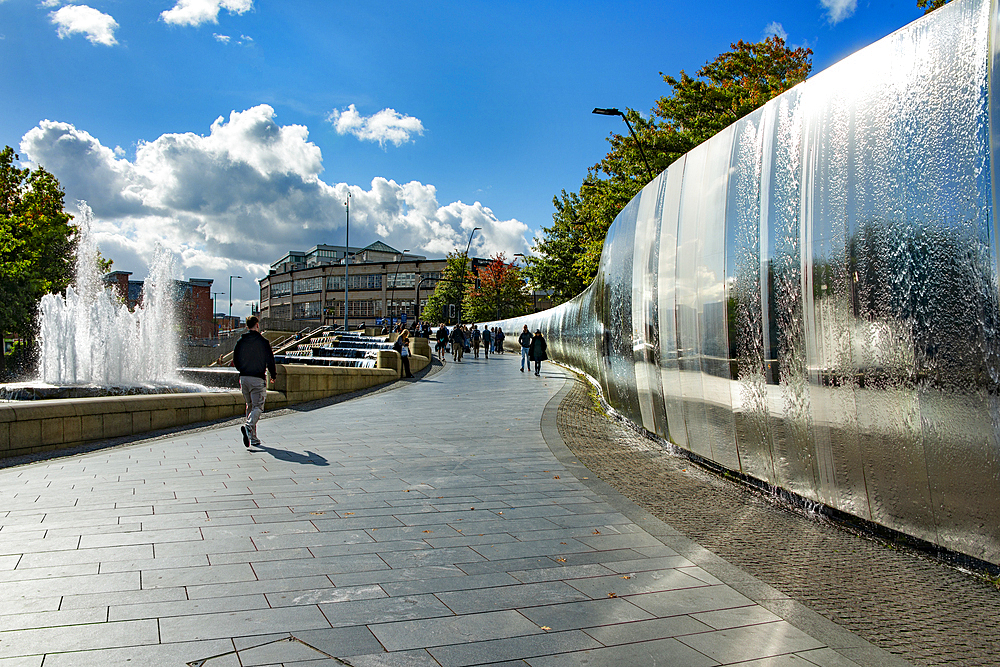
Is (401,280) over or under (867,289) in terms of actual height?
over

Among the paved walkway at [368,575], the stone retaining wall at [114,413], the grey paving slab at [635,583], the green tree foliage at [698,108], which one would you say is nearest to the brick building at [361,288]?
the green tree foliage at [698,108]

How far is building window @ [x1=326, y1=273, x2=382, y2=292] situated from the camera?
118 m

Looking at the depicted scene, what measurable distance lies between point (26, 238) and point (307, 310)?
9783 cm

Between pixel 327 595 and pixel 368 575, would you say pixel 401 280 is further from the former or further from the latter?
pixel 327 595

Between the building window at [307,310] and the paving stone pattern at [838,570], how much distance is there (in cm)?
12220

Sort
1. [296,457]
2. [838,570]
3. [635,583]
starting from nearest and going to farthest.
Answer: [635,583] < [838,570] < [296,457]

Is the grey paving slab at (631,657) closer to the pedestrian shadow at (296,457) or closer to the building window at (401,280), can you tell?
the pedestrian shadow at (296,457)

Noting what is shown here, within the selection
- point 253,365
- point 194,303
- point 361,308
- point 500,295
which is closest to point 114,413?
point 253,365

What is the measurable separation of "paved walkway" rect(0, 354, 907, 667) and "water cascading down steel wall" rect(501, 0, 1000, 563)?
1256 mm

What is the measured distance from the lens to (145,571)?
4.14 meters

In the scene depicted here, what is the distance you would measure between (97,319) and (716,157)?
16044 mm

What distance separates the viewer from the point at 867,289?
4676 millimetres

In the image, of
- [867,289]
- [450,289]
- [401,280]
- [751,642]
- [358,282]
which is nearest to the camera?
[751,642]

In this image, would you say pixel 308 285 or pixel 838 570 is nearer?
pixel 838 570
